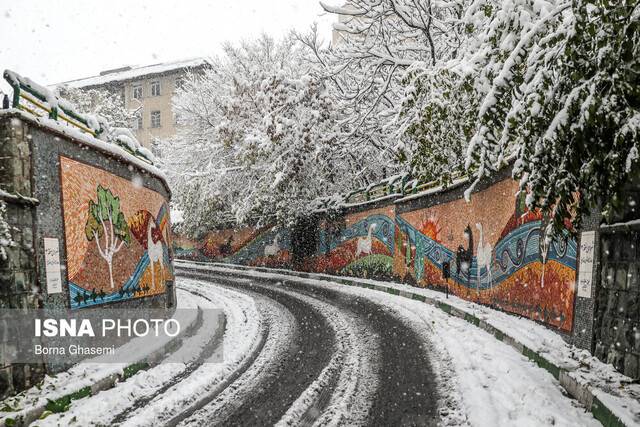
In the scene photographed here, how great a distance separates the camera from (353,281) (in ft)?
60.0

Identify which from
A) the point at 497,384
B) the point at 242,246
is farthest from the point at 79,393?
the point at 242,246

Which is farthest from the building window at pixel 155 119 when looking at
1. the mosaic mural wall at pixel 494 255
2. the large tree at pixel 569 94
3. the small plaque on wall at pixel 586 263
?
the small plaque on wall at pixel 586 263

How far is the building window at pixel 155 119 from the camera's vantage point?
48219 millimetres

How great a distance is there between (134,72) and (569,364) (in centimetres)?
5525

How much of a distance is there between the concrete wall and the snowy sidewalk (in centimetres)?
681

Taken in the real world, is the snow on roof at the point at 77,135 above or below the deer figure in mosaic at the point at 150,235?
above

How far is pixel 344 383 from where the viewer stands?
5.91 metres

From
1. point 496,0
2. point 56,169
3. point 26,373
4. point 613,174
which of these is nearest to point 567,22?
point 613,174

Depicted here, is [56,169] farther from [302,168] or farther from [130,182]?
[302,168]

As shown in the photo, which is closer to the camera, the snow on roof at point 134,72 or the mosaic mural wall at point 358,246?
the mosaic mural wall at point 358,246

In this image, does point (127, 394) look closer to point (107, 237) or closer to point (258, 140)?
point (107, 237)

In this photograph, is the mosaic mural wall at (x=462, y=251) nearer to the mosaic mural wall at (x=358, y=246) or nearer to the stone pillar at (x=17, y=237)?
the mosaic mural wall at (x=358, y=246)

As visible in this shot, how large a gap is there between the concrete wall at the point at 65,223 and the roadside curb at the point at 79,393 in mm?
702

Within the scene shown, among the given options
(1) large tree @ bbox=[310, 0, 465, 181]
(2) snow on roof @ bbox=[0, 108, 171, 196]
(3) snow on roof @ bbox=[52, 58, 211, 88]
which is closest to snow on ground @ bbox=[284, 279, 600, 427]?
(1) large tree @ bbox=[310, 0, 465, 181]
